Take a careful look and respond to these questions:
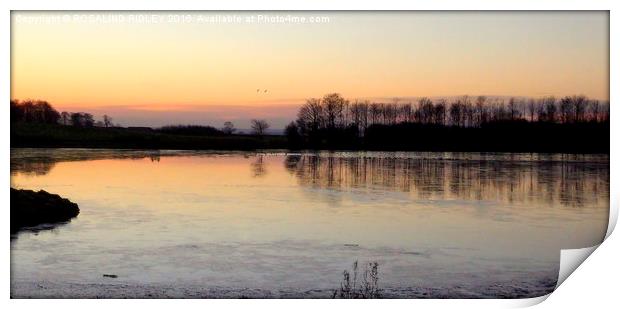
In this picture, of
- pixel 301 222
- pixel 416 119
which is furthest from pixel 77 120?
pixel 416 119

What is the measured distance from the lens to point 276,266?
842cm

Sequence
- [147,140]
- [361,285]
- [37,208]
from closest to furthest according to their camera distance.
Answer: [361,285], [37,208], [147,140]

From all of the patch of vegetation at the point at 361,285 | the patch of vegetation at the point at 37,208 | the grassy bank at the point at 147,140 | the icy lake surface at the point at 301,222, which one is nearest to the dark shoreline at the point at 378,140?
the grassy bank at the point at 147,140

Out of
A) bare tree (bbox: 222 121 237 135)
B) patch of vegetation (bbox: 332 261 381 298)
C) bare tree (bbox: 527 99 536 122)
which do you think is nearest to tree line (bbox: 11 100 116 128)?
bare tree (bbox: 222 121 237 135)

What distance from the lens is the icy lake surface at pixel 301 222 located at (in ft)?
26.7

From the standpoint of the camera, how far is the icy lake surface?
8148 millimetres

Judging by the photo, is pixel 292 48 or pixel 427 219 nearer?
pixel 292 48

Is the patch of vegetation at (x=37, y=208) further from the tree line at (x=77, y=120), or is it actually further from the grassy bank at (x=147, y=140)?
the tree line at (x=77, y=120)

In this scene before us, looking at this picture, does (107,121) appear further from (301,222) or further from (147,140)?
(301,222)

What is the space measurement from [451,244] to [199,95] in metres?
3.47

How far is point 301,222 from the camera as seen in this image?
9.35 m

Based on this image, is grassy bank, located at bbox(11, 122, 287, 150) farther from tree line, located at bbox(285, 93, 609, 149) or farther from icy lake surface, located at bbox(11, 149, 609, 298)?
tree line, located at bbox(285, 93, 609, 149)
